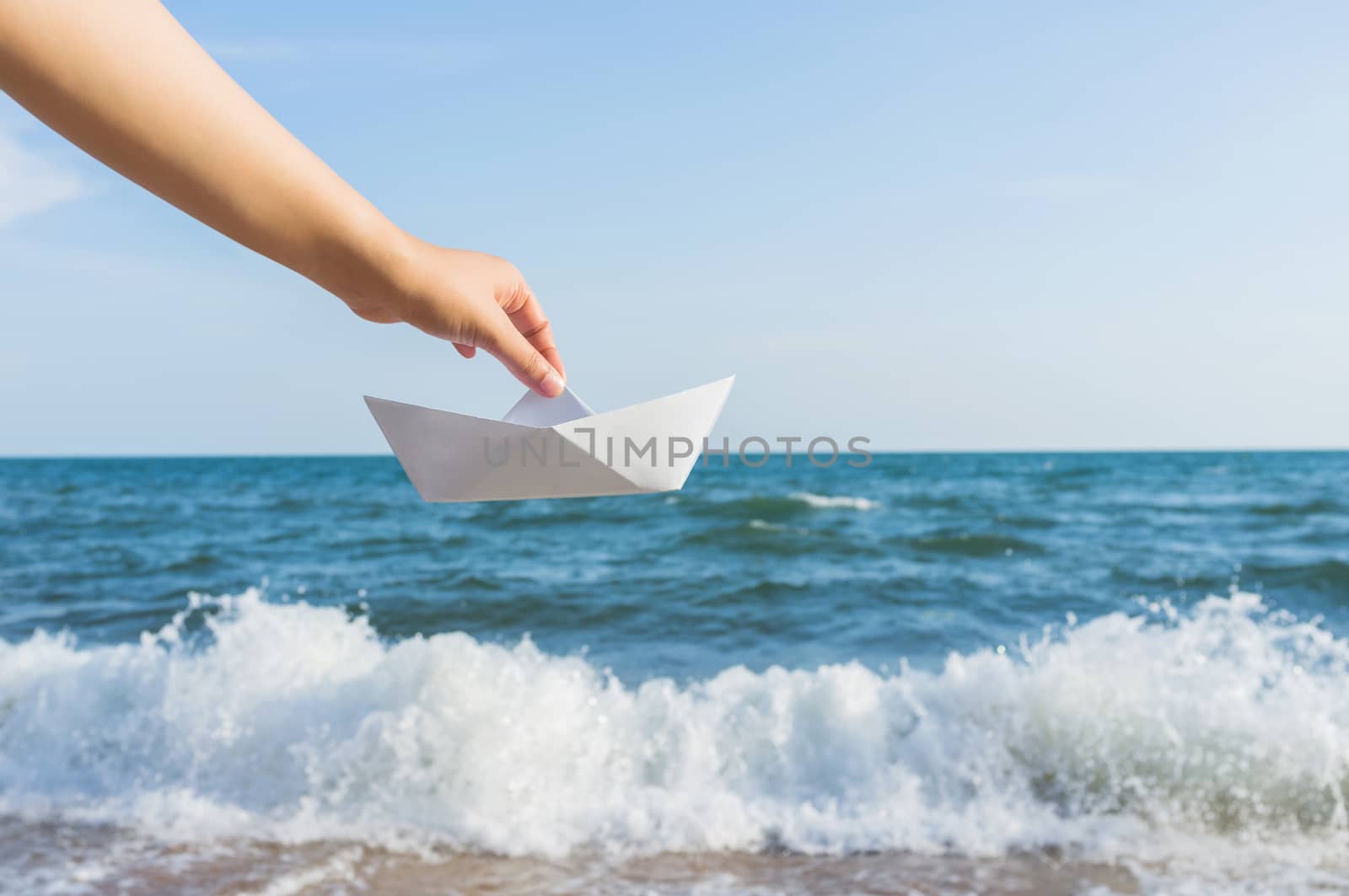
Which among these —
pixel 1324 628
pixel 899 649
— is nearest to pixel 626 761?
pixel 899 649

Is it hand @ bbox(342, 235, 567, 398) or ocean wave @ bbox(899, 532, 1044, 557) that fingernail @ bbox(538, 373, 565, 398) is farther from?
ocean wave @ bbox(899, 532, 1044, 557)

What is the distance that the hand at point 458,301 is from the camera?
656 mm

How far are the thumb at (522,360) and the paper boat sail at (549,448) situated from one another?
47mm

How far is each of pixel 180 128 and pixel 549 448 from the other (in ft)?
1.33

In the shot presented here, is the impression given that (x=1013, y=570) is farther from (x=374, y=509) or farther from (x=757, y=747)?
(x=374, y=509)

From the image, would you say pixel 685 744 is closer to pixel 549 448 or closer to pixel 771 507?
pixel 549 448

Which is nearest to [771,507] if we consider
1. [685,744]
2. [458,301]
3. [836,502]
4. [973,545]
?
[836,502]

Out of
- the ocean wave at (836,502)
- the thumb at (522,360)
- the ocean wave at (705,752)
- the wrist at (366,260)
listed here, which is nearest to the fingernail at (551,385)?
the thumb at (522,360)

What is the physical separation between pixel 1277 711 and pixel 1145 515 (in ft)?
36.6

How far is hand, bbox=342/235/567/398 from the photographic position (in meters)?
0.66

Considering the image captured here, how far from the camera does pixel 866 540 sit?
11008 mm

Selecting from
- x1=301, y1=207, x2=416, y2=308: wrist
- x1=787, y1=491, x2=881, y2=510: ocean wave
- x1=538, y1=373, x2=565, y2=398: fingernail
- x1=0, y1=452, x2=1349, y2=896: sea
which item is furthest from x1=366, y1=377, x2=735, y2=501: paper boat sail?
x1=787, y1=491, x2=881, y2=510: ocean wave

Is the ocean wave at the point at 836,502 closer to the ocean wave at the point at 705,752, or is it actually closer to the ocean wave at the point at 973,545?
the ocean wave at the point at 973,545

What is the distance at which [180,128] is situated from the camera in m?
0.50
